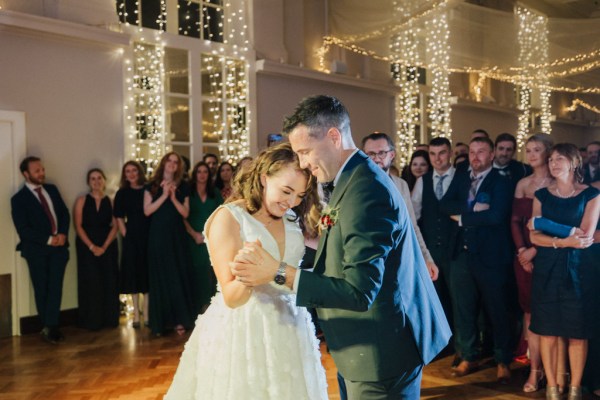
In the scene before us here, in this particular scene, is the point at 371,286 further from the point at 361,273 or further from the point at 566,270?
the point at 566,270

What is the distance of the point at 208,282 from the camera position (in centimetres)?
670

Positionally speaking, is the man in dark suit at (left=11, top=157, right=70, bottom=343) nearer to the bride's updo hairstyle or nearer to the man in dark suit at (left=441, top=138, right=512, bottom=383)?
the man in dark suit at (left=441, top=138, right=512, bottom=383)

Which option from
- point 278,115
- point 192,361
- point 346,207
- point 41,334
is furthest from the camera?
point 278,115

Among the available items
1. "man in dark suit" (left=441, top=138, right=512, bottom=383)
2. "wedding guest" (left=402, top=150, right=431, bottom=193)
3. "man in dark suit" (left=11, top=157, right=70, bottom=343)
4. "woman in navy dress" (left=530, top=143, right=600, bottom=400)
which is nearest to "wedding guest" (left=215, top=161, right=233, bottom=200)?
"man in dark suit" (left=11, top=157, right=70, bottom=343)

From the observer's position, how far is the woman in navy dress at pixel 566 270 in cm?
393

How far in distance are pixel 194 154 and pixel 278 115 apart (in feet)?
4.82

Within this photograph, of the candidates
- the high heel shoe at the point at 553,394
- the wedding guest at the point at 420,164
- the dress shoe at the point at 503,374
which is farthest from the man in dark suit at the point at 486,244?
the wedding guest at the point at 420,164

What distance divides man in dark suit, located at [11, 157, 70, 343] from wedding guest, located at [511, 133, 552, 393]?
12.9 ft

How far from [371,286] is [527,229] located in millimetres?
2944

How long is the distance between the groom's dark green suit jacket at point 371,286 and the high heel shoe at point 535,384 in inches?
98.1

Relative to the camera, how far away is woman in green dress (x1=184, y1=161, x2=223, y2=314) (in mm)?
6629

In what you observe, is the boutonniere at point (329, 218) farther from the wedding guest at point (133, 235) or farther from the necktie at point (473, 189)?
the wedding guest at point (133, 235)

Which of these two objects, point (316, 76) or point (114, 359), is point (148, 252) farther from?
point (316, 76)

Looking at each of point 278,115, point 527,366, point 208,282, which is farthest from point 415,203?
point 278,115
